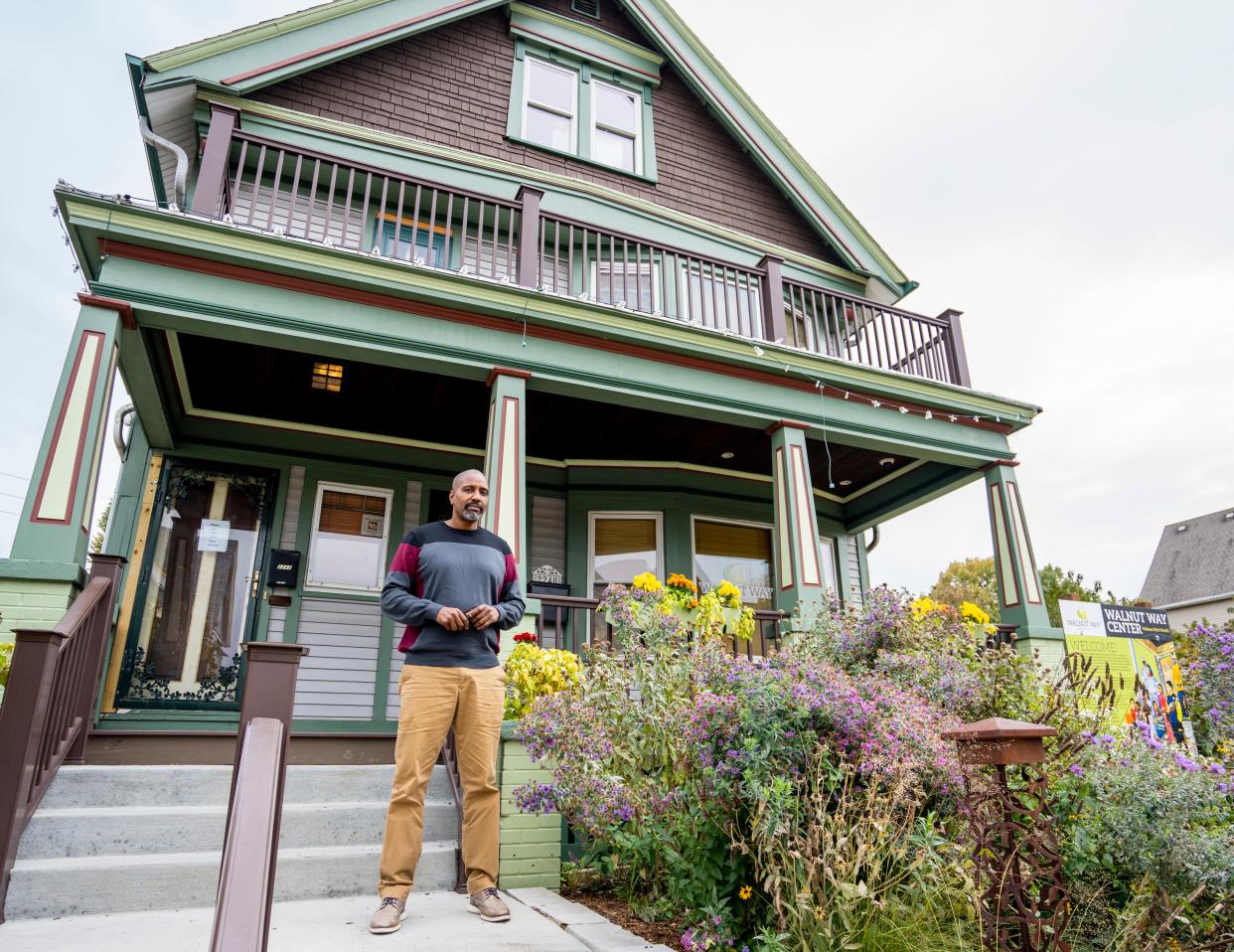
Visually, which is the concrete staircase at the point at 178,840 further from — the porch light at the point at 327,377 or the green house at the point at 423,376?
the porch light at the point at 327,377

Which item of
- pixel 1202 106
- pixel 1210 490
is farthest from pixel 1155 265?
pixel 1210 490

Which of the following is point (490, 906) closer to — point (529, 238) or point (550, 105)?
point (529, 238)

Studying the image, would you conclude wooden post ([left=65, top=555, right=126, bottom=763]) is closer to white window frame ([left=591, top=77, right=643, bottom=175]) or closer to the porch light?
the porch light

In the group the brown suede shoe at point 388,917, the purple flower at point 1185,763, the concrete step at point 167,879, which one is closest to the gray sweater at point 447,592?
the brown suede shoe at point 388,917

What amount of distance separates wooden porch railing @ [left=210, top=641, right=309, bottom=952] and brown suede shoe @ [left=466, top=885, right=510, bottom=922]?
116 centimetres

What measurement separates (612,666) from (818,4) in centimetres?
1144

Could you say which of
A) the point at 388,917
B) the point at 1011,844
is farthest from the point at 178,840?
the point at 1011,844

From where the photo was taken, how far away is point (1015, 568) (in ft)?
21.9

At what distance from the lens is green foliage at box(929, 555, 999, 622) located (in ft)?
110

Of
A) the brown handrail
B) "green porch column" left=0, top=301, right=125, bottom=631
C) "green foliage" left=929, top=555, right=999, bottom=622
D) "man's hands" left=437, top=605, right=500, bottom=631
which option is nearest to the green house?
"green porch column" left=0, top=301, right=125, bottom=631

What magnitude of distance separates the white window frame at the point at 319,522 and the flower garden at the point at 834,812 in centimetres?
348

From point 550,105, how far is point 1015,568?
23.2 feet

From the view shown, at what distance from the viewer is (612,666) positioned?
3.87m

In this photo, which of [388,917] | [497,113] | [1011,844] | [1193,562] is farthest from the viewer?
[1193,562]
